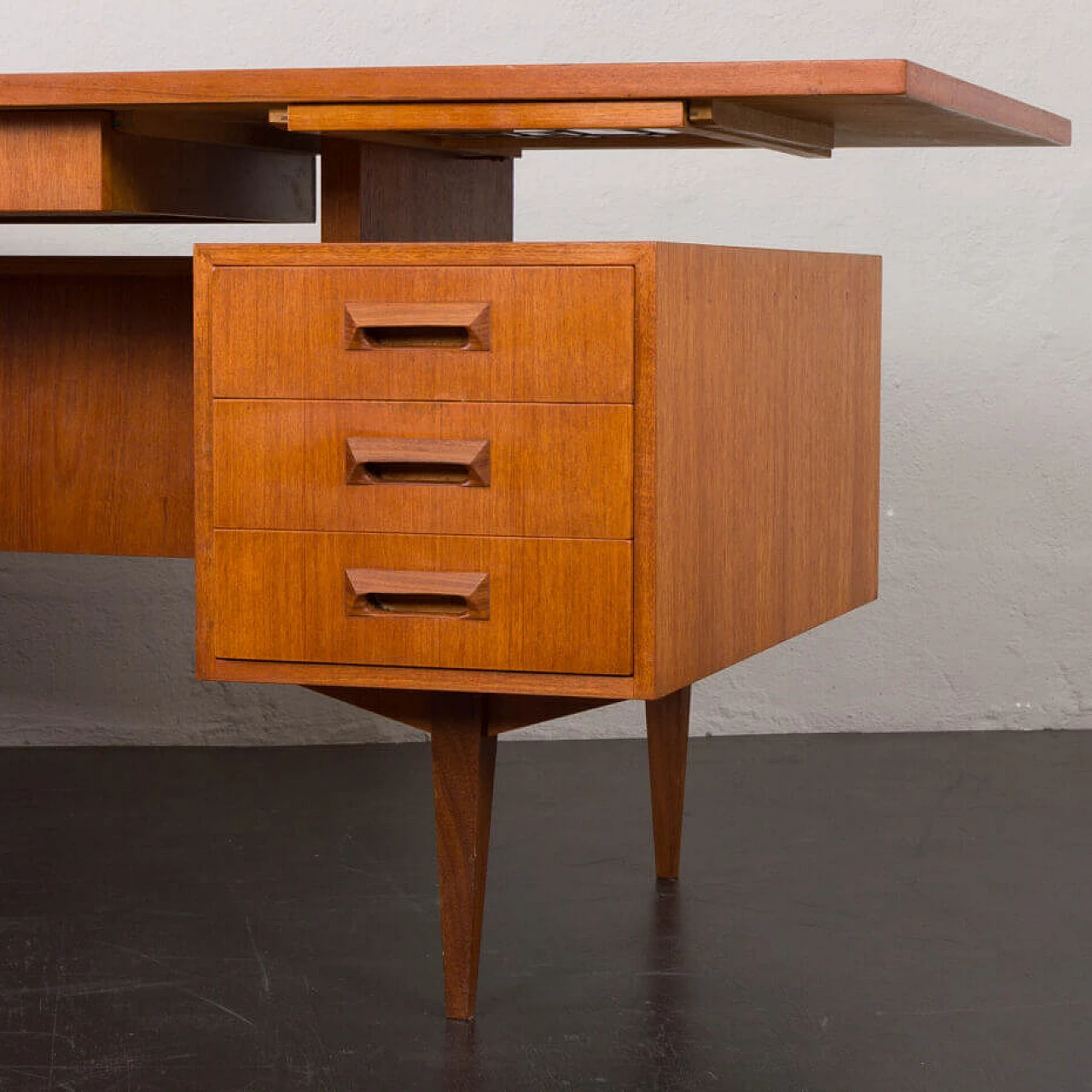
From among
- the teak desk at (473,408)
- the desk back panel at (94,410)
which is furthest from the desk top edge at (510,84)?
the desk back panel at (94,410)

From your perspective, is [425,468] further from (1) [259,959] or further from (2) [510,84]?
(1) [259,959]

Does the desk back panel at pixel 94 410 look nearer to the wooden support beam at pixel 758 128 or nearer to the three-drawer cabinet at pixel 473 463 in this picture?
the three-drawer cabinet at pixel 473 463

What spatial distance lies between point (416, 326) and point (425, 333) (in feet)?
0.07

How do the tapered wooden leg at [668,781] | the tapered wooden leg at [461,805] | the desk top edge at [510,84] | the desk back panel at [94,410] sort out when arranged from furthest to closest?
the tapered wooden leg at [668,781] → the desk back panel at [94,410] → the tapered wooden leg at [461,805] → the desk top edge at [510,84]

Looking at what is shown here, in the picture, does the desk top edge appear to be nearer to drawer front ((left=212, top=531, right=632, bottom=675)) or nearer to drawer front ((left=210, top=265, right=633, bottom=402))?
drawer front ((left=210, top=265, right=633, bottom=402))

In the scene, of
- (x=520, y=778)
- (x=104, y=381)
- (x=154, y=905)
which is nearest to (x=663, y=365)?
(x=104, y=381)

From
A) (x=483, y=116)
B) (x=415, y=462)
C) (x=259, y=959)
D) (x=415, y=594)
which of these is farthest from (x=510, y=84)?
(x=259, y=959)

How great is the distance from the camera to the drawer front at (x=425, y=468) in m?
1.51

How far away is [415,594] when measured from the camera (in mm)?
1573

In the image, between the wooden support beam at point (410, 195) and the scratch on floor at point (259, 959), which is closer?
the wooden support beam at point (410, 195)

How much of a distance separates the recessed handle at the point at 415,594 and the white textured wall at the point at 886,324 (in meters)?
1.60

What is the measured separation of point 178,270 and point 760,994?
1.00 m

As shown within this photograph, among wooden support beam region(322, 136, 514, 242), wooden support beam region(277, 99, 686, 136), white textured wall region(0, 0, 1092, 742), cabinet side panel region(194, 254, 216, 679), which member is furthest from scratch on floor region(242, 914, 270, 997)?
white textured wall region(0, 0, 1092, 742)

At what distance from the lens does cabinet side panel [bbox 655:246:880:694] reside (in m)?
1.54
